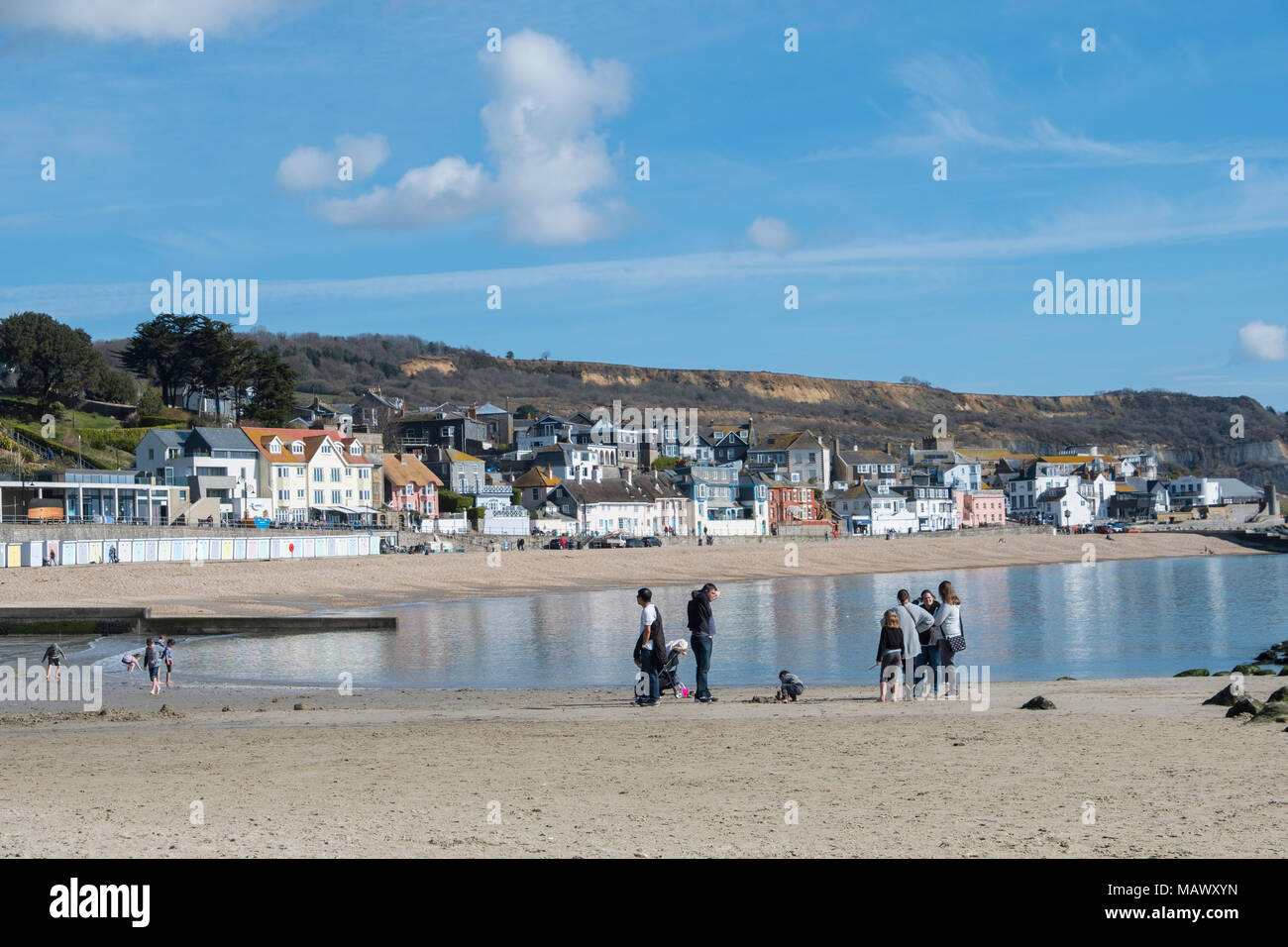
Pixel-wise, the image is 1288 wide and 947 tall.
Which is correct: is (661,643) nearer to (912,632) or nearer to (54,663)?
(912,632)

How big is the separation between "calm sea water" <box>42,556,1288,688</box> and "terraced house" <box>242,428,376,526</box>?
115ft

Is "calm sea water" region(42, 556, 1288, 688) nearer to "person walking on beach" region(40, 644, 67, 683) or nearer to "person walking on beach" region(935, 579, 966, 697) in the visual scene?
"person walking on beach" region(40, 644, 67, 683)

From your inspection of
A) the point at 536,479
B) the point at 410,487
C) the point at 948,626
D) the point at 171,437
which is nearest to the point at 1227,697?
the point at 948,626

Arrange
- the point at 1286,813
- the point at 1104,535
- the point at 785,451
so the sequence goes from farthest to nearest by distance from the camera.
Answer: the point at 785,451, the point at 1104,535, the point at 1286,813

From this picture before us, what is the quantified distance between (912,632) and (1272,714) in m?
4.71

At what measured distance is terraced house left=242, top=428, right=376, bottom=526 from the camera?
273ft

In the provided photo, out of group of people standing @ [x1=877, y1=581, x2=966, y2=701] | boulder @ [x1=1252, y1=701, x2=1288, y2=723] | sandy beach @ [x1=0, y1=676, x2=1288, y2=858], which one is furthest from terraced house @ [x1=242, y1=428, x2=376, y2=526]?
boulder @ [x1=1252, y1=701, x2=1288, y2=723]

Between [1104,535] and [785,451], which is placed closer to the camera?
[1104,535]

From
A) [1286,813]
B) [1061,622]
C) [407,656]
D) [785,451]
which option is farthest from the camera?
[785,451]

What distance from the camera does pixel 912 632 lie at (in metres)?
16.8
